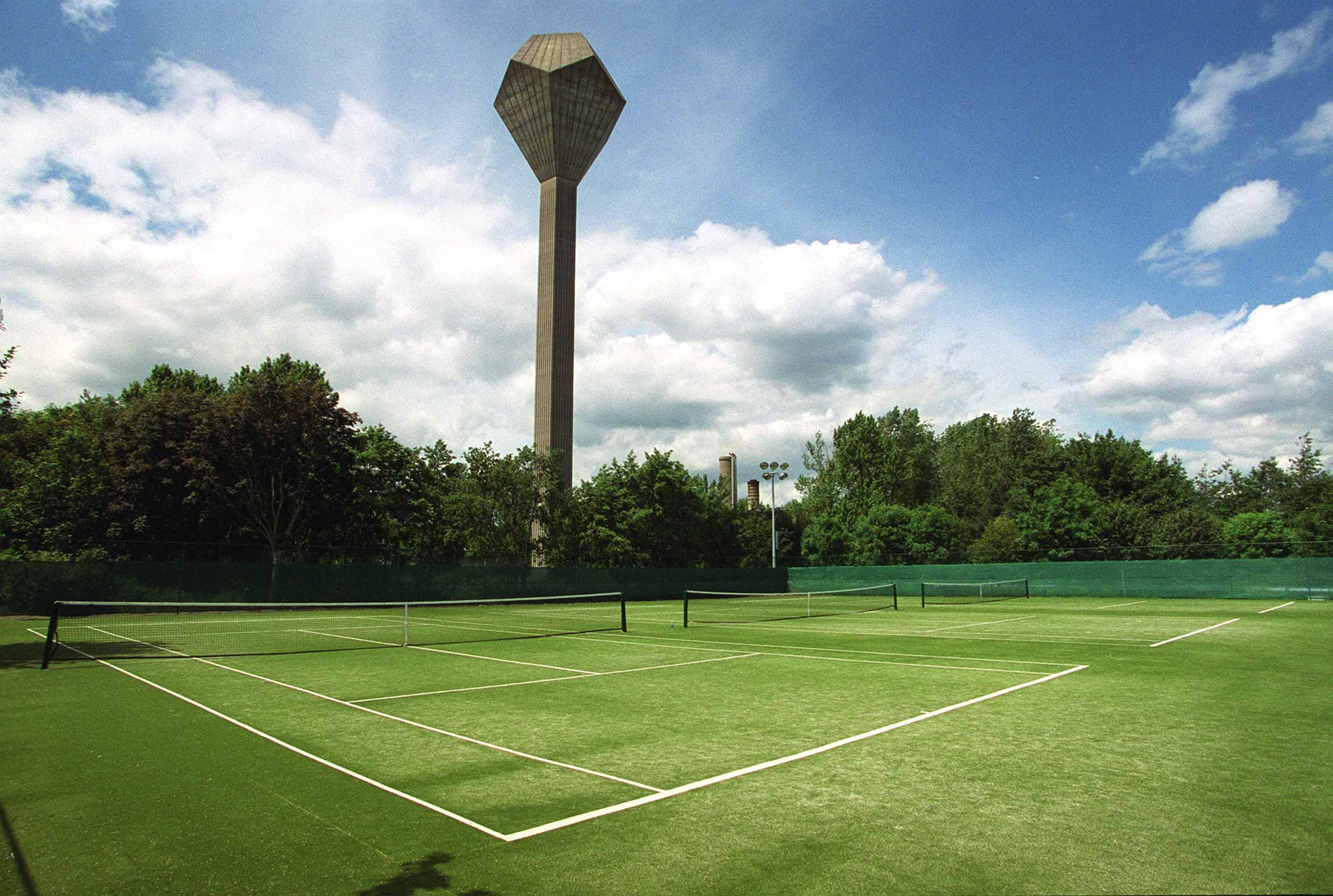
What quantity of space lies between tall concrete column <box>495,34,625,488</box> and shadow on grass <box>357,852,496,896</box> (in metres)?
61.2

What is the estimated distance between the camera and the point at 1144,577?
41.2 m

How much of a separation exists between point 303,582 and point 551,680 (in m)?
26.9

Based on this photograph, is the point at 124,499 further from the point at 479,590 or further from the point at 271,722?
the point at 271,722

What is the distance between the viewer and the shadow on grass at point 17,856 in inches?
171

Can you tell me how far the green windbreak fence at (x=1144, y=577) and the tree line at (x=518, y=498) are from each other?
8.09 meters

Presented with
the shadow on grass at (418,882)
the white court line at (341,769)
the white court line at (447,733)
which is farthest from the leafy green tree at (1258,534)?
the shadow on grass at (418,882)

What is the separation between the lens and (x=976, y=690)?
429 inches

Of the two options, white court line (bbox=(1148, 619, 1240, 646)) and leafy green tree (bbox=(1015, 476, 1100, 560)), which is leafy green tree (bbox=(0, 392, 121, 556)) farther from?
leafy green tree (bbox=(1015, 476, 1100, 560))

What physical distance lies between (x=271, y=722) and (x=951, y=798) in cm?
745

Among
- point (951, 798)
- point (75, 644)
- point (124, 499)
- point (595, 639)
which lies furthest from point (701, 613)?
point (124, 499)

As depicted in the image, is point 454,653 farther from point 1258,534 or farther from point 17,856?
point 1258,534

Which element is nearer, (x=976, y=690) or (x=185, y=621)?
(x=976, y=690)

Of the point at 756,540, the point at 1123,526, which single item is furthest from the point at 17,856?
the point at 756,540

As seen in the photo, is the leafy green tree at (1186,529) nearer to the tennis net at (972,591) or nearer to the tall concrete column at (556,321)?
the tennis net at (972,591)
